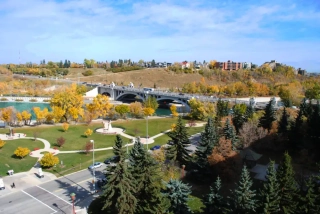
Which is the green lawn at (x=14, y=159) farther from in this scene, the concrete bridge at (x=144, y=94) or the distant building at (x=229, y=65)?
the distant building at (x=229, y=65)

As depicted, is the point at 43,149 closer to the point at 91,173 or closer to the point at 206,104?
the point at 91,173

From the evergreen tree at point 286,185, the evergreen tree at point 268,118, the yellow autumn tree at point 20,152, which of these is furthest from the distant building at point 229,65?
the evergreen tree at point 286,185

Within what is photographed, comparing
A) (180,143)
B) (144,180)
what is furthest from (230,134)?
(144,180)

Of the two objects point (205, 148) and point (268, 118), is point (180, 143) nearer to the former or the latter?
point (205, 148)

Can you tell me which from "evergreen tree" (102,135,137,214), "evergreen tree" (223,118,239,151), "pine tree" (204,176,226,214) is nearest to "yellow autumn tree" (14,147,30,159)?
"evergreen tree" (102,135,137,214)

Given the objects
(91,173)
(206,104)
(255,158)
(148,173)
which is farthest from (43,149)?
(206,104)

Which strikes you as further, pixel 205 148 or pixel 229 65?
pixel 229 65
